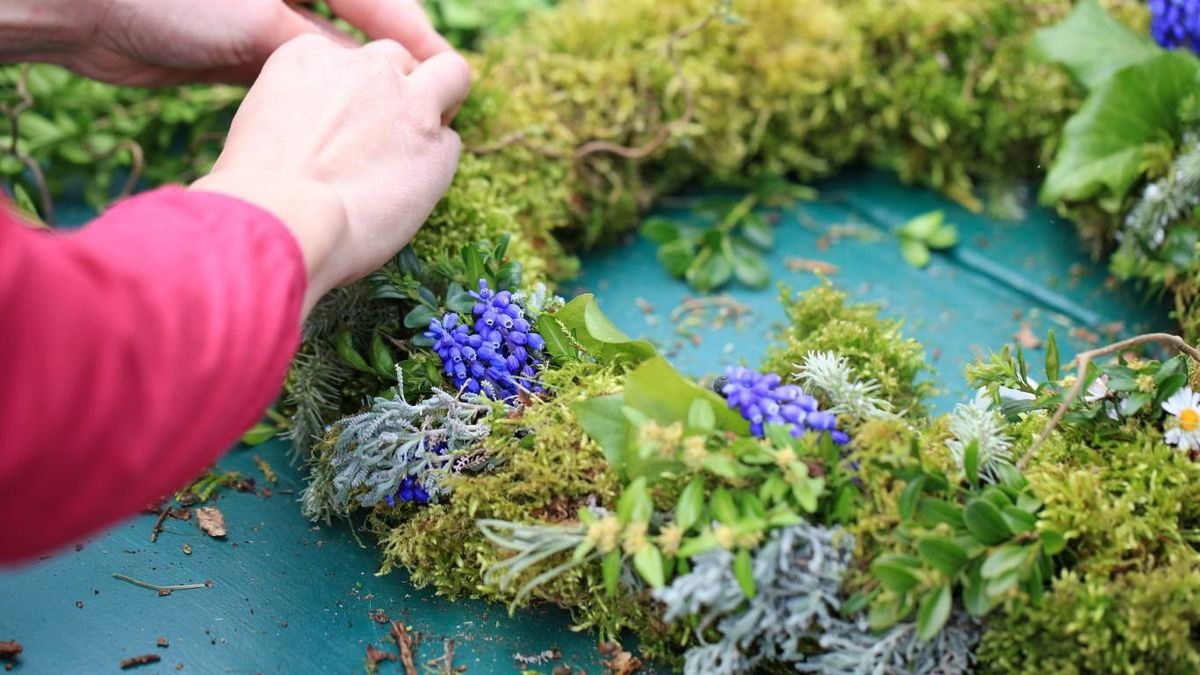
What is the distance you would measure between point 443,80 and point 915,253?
98 centimetres

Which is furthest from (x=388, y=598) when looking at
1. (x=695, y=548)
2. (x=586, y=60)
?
(x=586, y=60)

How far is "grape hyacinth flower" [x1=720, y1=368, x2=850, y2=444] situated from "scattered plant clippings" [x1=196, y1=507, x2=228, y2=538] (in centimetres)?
69

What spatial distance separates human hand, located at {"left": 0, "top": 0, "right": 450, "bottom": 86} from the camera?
1502 mm

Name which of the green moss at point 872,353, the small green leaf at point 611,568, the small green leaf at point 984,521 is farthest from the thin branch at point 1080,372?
the small green leaf at point 611,568

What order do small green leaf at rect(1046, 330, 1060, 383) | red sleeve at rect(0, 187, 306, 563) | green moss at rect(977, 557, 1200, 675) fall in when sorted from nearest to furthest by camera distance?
1. red sleeve at rect(0, 187, 306, 563)
2. green moss at rect(977, 557, 1200, 675)
3. small green leaf at rect(1046, 330, 1060, 383)

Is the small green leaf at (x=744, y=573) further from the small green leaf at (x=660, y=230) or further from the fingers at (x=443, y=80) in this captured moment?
the small green leaf at (x=660, y=230)

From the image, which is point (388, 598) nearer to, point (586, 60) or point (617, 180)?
point (617, 180)

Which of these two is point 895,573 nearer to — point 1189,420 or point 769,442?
point 769,442

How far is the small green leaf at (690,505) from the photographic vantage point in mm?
1022

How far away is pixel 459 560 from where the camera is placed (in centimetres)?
122

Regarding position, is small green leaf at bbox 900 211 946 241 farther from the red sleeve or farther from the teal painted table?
the red sleeve

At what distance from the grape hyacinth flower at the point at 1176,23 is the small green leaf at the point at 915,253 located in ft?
1.76

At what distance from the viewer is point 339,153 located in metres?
1.15

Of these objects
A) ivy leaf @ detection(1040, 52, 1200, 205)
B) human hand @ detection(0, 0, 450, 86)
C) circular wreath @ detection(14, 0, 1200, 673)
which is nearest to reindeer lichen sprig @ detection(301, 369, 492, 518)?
circular wreath @ detection(14, 0, 1200, 673)
